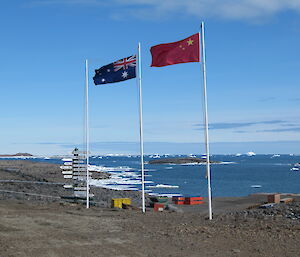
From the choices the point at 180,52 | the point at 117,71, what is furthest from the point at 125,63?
the point at 180,52

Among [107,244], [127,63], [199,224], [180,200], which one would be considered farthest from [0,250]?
[180,200]

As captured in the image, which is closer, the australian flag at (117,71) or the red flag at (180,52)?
the red flag at (180,52)

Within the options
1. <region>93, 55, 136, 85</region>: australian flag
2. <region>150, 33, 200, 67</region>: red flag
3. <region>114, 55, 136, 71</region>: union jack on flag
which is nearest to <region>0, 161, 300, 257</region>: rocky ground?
<region>150, 33, 200, 67</region>: red flag

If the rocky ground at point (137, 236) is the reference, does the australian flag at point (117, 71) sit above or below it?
above

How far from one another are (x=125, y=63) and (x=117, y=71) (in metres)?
0.60

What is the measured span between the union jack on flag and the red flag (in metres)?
2.82

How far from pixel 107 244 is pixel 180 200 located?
25.0 m

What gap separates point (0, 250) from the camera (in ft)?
35.7

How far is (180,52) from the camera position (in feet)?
59.7

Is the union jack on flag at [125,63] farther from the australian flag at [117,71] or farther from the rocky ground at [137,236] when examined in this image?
the rocky ground at [137,236]

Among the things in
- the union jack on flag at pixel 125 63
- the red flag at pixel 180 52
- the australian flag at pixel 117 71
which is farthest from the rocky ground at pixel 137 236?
the union jack on flag at pixel 125 63

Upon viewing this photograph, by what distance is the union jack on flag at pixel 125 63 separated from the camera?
2116 centimetres

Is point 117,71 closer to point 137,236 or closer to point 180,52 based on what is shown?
point 180,52

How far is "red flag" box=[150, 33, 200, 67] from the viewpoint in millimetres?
18062
